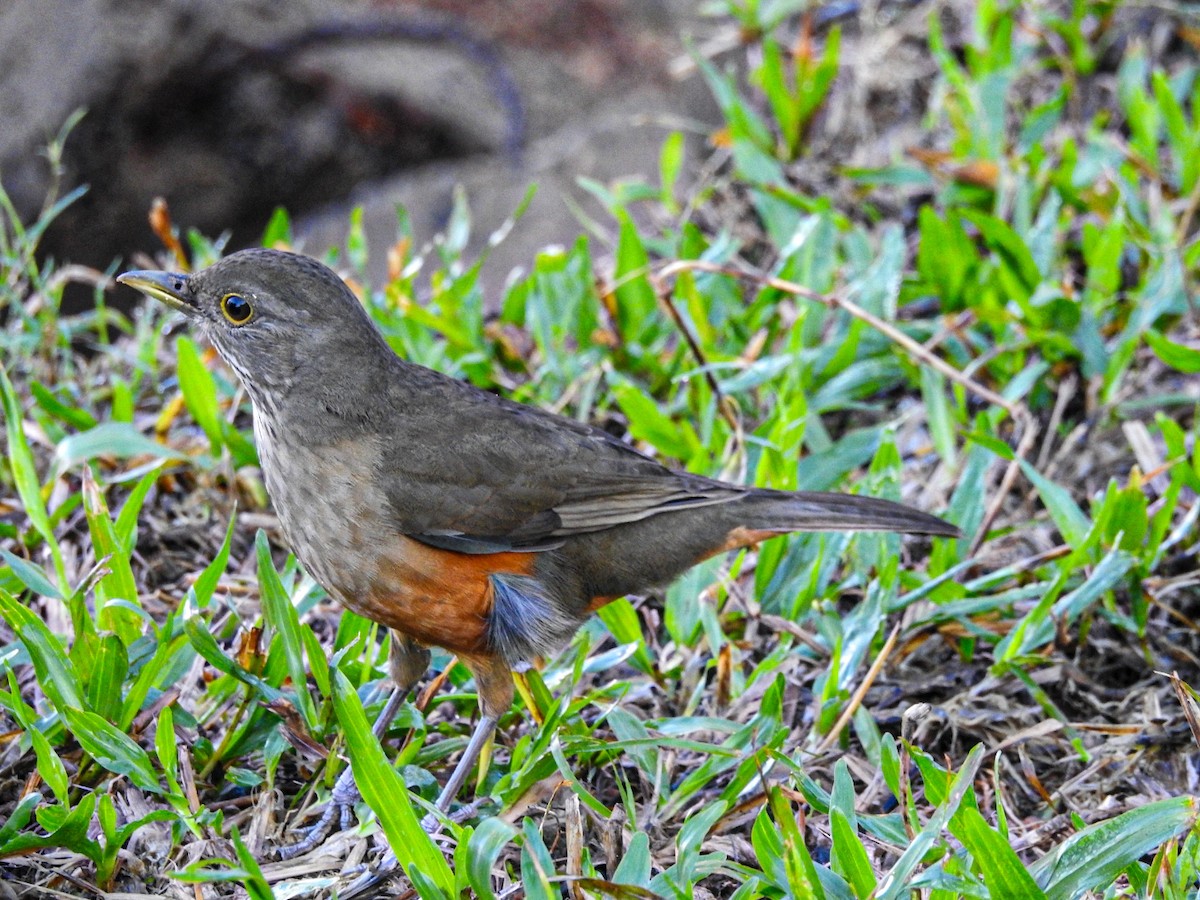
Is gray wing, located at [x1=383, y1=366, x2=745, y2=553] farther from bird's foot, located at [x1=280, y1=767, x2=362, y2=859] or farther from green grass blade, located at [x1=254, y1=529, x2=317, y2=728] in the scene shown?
bird's foot, located at [x1=280, y1=767, x2=362, y2=859]

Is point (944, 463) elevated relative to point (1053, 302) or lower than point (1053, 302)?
lower

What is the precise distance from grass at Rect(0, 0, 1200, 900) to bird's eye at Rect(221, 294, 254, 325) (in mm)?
598

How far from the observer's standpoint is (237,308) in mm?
3557

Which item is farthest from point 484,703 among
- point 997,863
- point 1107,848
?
point 1107,848

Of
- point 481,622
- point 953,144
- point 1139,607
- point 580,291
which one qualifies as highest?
point 953,144

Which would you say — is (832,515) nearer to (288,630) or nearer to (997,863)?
(997,863)

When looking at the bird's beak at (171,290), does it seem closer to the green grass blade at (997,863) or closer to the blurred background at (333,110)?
the green grass blade at (997,863)

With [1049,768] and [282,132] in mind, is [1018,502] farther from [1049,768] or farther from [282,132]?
[282,132]

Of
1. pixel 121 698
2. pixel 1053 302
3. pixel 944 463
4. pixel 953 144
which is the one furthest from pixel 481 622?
pixel 953 144

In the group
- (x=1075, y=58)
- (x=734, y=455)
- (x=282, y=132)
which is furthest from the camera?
(x=282, y=132)

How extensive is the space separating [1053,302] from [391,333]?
96.9 inches

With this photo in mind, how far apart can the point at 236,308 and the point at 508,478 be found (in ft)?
2.86

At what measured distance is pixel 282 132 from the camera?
25.3 ft

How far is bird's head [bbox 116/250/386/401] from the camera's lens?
3.54 meters
